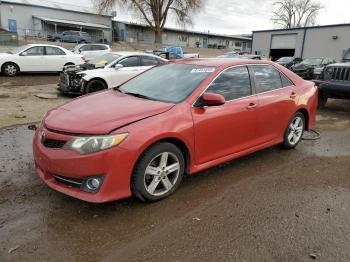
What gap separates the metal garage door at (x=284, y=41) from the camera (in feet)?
126

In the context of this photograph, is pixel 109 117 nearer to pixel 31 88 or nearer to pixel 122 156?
pixel 122 156

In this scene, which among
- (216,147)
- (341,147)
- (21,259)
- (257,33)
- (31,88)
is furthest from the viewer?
(257,33)

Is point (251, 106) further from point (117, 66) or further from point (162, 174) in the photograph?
point (117, 66)

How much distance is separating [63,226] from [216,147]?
1.97 metres

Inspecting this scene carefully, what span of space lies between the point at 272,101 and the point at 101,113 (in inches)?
100

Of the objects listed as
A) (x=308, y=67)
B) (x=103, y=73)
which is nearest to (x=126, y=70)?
(x=103, y=73)

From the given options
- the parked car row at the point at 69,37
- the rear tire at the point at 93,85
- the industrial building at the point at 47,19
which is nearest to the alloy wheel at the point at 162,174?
the rear tire at the point at 93,85

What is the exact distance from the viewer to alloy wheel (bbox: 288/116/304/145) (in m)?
5.45

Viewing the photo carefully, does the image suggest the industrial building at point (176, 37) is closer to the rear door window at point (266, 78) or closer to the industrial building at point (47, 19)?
the industrial building at point (47, 19)

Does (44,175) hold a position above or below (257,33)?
below

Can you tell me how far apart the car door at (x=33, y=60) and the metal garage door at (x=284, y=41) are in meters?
31.5

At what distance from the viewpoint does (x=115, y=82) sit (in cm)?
1027

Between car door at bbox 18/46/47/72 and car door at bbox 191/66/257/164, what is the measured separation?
1263cm

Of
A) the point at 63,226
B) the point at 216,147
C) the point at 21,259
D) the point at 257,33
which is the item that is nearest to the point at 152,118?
the point at 216,147
